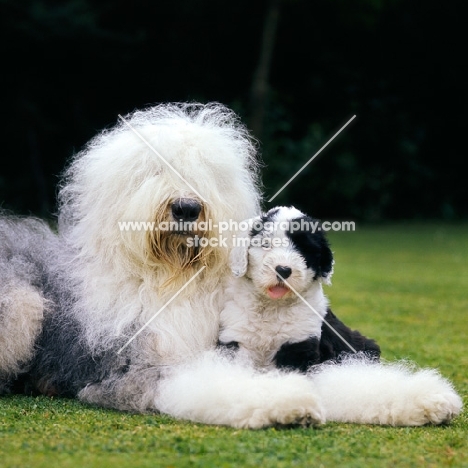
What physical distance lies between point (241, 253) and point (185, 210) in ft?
1.14

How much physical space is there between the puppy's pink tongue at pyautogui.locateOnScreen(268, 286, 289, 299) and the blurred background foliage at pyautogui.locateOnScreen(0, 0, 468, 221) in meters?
13.1

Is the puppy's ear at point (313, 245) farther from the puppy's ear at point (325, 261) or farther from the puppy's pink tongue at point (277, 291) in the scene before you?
the puppy's pink tongue at point (277, 291)

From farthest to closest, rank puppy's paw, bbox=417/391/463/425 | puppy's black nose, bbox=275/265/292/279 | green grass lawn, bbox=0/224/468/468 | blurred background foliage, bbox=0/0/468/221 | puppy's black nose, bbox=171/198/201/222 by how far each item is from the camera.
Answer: blurred background foliage, bbox=0/0/468/221 → puppy's black nose, bbox=171/198/201/222 → puppy's black nose, bbox=275/265/292/279 → puppy's paw, bbox=417/391/463/425 → green grass lawn, bbox=0/224/468/468

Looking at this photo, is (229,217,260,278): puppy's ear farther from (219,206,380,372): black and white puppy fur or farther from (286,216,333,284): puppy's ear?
(286,216,333,284): puppy's ear

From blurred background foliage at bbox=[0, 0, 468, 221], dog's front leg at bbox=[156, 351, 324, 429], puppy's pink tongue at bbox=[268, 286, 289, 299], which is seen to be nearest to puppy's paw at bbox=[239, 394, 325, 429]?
dog's front leg at bbox=[156, 351, 324, 429]

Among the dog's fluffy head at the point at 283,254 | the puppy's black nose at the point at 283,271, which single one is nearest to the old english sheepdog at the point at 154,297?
the dog's fluffy head at the point at 283,254

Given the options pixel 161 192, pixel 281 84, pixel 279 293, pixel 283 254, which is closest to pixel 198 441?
pixel 279 293

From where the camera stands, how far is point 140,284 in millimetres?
4441

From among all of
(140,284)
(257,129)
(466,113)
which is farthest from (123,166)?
(466,113)

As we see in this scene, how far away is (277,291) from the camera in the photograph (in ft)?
13.3

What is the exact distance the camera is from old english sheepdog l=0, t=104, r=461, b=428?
3967mm

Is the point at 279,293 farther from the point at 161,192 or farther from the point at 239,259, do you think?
the point at 161,192

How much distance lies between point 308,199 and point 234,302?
15.3m

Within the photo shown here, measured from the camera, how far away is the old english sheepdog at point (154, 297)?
3.97m
